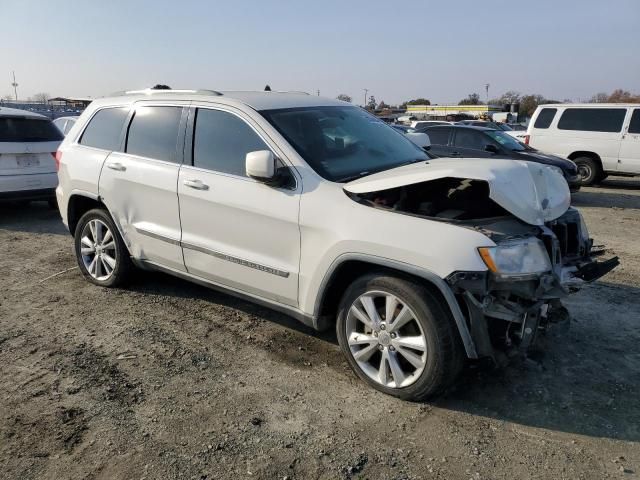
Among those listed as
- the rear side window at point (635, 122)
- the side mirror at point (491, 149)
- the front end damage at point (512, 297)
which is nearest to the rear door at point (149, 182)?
the front end damage at point (512, 297)

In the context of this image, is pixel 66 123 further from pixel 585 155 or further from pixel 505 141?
pixel 585 155

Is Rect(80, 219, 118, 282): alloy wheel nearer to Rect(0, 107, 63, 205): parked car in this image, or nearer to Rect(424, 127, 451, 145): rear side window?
Rect(0, 107, 63, 205): parked car

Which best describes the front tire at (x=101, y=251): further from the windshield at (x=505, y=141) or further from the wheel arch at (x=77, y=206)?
the windshield at (x=505, y=141)

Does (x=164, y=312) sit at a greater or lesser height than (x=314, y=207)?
lesser

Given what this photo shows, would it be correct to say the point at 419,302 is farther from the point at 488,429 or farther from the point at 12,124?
the point at 12,124

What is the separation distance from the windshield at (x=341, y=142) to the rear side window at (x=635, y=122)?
10.2 m

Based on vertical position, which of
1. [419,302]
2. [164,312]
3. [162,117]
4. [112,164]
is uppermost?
[162,117]

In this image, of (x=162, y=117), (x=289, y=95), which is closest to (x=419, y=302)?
(x=289, y=95)

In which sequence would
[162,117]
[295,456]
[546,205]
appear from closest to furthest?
[295,456] → [546,205] → [162,117]

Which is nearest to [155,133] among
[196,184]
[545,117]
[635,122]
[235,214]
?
[196,184]

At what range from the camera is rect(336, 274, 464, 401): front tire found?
3.08m

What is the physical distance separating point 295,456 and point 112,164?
3.19m

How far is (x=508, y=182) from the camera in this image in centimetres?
318

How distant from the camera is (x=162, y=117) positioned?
4586 millimetres
